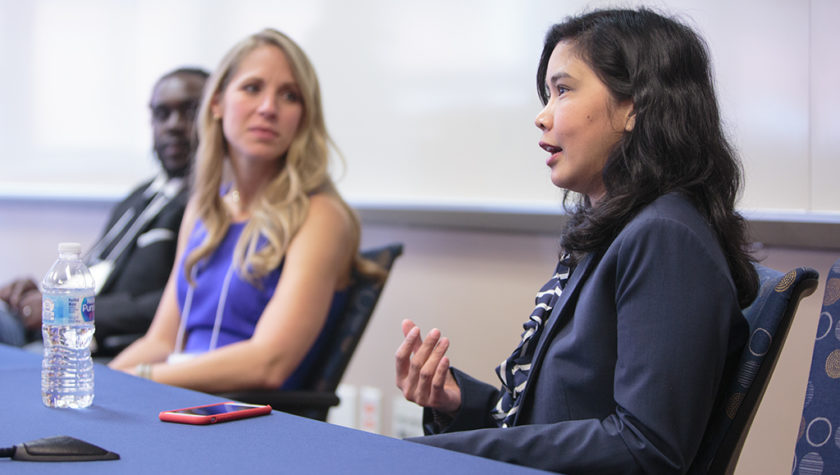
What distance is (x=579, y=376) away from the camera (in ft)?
4.02

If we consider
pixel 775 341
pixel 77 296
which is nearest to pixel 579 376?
pixel 775 341

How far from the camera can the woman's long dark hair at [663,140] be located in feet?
4.17

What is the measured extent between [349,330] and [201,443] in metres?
0.99

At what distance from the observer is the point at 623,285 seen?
3.87 feet

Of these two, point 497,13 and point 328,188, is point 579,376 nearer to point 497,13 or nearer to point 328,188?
point 328,188

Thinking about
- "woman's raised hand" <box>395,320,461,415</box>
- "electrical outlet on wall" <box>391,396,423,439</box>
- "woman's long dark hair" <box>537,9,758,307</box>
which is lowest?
"electrical outlet on wall" <box>391,396,423,439</box>

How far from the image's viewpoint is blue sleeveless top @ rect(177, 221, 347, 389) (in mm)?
2133

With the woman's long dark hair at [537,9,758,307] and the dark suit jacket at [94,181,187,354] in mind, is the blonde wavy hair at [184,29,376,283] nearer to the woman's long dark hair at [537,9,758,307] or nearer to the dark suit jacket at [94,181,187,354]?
the dark suit jacket at [94,181,187,354]

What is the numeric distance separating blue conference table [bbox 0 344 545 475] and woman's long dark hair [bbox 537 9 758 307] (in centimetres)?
46

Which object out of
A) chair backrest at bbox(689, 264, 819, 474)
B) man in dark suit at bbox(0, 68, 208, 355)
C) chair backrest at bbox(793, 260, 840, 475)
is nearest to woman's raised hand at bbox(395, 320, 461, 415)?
chair backrest at bbox(689, 264, 819, 474)

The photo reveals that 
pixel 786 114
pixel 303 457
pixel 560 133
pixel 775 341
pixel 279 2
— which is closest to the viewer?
pixel 303 457

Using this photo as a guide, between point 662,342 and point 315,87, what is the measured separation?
1451mm

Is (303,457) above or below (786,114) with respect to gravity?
below

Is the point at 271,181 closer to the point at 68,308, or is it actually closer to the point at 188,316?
the point at 188,316
